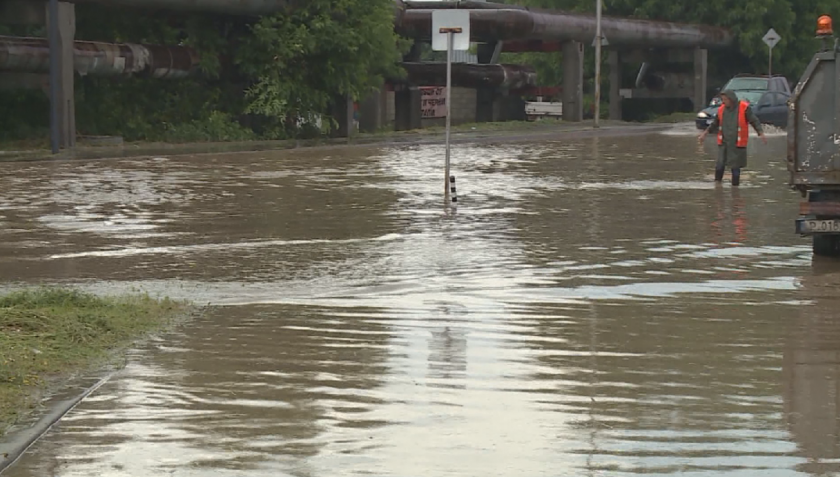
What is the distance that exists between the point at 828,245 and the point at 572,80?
143 ft

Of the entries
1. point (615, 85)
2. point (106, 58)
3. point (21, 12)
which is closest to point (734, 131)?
point (21, 12)

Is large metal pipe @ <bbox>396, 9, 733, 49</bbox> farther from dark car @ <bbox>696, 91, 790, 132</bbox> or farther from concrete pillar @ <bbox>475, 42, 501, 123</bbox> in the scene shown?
dark car @ <bbox>696, 91, 790, 132</bbox>

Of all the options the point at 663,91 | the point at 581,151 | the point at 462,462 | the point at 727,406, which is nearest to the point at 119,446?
the point at 462,462

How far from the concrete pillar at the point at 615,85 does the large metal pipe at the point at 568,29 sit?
13.8 feet

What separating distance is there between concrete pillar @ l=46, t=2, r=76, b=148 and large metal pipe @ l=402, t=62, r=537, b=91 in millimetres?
19311

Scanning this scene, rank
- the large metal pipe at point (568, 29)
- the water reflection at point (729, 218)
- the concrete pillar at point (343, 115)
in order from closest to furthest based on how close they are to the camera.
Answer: the water reflection at point (729, 218)
the concrete pillar at point (343, 115)
the large metal pipe at point (568, 29)

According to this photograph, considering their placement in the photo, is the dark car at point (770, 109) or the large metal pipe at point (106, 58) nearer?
the large metal pipe at point (106, 58)

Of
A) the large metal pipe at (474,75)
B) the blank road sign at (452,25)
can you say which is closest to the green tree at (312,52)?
the large metal pipe at (474,75)

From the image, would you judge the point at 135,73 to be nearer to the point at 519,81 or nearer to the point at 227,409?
the point at 519,81

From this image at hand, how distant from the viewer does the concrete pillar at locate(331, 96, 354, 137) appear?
47075mm

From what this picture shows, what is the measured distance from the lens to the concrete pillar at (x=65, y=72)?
3512cm

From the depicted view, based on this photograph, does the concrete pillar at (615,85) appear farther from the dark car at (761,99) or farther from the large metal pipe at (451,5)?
the dark car at (761,99)

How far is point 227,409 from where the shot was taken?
320 inches

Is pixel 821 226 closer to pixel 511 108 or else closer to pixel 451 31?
pixel 451 31
